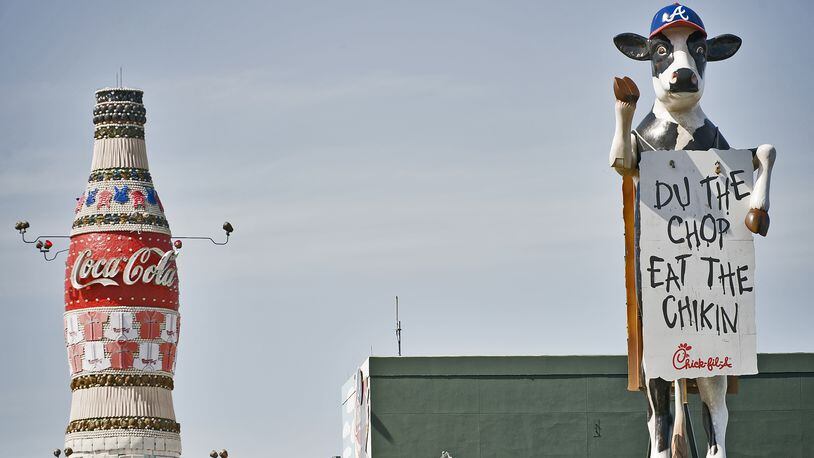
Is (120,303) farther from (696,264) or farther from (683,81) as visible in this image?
(696,264)

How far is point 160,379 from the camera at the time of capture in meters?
73.5

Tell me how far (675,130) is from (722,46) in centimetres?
169

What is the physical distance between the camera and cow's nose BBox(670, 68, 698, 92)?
3203 centimetres

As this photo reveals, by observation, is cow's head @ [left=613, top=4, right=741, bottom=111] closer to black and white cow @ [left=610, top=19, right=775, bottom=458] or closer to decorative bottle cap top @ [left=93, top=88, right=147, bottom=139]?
black and white cow @ [left=610, top=19, right=775, bottom=458]

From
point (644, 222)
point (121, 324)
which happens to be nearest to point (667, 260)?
point (644, 222)

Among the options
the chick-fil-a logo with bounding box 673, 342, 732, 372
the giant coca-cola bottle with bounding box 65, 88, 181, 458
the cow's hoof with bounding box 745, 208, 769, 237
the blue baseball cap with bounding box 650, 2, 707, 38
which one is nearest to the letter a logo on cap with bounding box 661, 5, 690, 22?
the blue baseball cap with bounding box 650, 2, 707, 38

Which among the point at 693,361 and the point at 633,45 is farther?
the point at 633,45

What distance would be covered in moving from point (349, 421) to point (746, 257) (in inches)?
1192

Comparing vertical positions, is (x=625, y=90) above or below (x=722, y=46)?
below

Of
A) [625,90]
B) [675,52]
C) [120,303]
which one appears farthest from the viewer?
[120,303]

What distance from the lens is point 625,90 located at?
103 feet

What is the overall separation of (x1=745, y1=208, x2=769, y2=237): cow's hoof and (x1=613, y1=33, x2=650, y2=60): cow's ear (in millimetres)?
3165

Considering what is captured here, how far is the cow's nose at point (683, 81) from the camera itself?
1261 inches

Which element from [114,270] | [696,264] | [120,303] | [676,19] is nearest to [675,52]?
[676,19]
